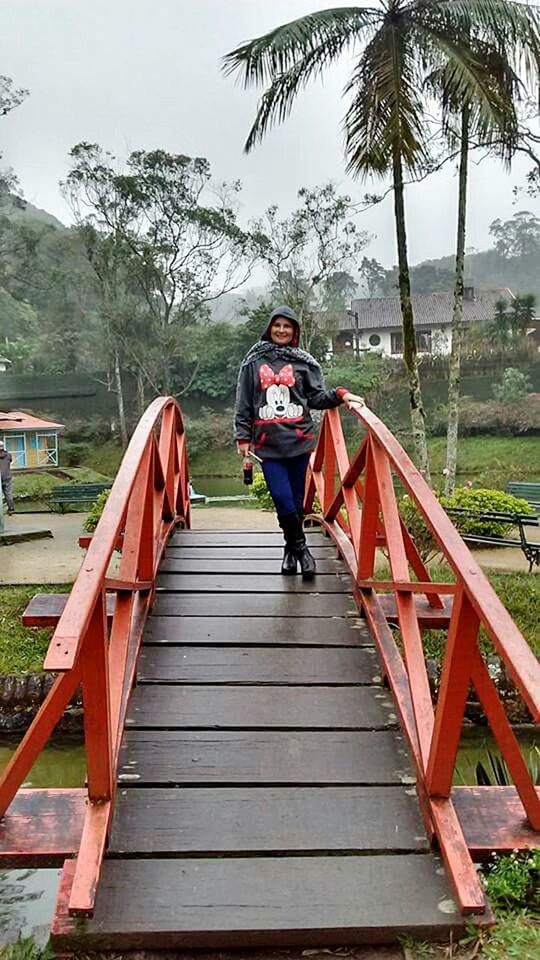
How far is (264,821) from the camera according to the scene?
2.38 meters

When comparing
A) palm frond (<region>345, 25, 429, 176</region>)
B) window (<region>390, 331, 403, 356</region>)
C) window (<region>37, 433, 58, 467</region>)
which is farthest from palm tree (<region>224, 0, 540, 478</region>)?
window (<region>390, 331, 403, 356</region>)

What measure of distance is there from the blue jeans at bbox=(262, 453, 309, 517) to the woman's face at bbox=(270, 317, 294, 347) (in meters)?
0.58

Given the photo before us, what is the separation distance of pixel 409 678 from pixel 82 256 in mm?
26635

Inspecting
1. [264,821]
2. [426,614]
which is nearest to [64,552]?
[426,614]

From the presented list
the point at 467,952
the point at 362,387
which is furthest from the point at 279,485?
the point at 362,387

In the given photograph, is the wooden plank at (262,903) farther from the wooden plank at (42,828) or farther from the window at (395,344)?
the window at (395,344)

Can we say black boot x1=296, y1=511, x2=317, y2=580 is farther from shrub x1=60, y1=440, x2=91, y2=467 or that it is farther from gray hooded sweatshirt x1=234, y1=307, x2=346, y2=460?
shrub x1=60, y1=440, x2=91, y2=467

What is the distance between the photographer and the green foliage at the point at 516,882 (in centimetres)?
215

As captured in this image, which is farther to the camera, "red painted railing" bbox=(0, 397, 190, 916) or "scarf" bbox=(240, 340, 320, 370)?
"scarf" bbox=(240, 340, 320, 370)

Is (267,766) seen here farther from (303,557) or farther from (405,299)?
(405,299)

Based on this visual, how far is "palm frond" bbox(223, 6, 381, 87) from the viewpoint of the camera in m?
8.77

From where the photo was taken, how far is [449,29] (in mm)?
8727

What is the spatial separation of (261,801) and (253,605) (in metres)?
1.37

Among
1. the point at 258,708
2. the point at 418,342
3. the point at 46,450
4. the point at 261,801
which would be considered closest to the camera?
the point at 261,801
